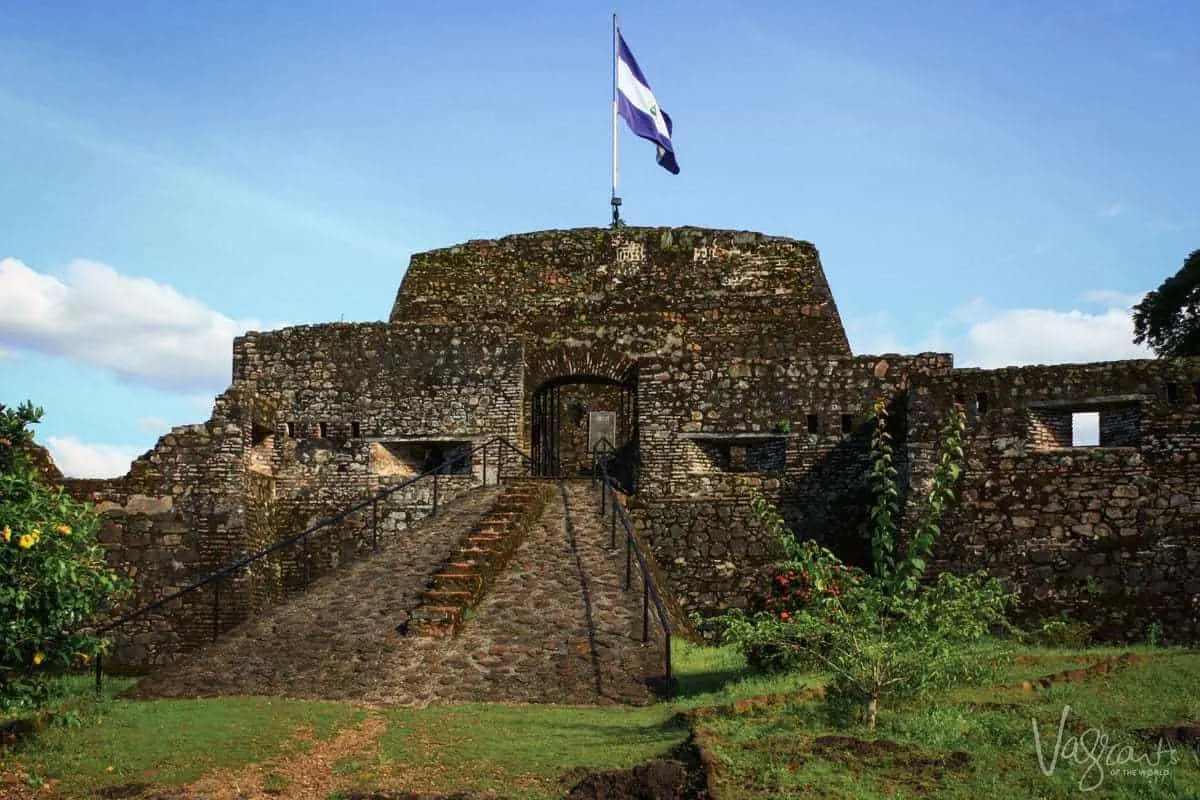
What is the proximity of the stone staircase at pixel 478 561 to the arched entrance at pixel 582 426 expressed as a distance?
2135 mm

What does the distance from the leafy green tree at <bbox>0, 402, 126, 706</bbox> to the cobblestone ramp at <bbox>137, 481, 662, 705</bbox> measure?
2.75m

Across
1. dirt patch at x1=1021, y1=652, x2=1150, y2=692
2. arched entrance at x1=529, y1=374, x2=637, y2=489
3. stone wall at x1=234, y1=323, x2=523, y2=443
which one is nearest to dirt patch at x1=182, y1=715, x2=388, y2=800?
dirt patch at x1=1021, y1=652, x2=1150, y2=692

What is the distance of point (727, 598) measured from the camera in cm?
1850

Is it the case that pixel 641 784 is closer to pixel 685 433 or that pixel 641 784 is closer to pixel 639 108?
pixel 685 433

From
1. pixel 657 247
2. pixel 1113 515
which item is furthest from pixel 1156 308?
pixel 1113 515

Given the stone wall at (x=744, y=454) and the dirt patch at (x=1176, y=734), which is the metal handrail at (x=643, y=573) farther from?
the dirt patch at (x=1176, y=734)

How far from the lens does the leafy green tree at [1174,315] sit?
103ft

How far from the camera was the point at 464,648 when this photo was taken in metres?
14.0

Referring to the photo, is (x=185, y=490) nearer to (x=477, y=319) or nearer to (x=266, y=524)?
(x=266, y=524)

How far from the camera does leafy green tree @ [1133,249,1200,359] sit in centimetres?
3133

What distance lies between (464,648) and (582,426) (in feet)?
49.7

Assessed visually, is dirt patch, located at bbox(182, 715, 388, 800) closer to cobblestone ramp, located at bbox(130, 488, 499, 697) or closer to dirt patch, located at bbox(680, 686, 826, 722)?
cobblestone ramp, located at bbox(130, 488, 499, 697)

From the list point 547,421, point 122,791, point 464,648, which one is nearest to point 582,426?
point 547,421

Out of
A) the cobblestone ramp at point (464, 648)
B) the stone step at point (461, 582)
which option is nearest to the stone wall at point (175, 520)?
the cobblestone ramp at point (464, 648)
